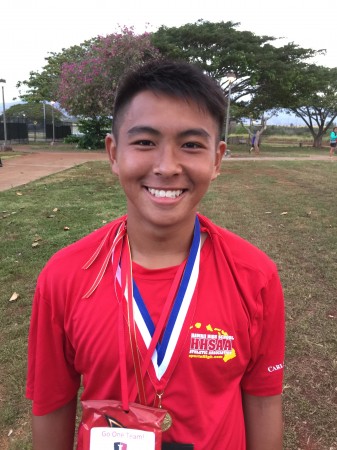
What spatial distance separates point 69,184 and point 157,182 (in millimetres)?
8791

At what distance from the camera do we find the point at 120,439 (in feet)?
3.72

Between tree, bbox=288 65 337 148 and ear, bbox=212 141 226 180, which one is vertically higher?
tree, bbox=288 65 337 148

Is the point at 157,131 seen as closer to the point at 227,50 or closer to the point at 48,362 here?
the point at 48,362

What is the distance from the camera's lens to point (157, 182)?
1.32 meters

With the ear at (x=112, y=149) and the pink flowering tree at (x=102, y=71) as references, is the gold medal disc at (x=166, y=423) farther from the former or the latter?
the pink flowering tree at (x=102, y=71)

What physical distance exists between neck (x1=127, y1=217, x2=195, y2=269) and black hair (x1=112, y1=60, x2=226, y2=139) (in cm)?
38

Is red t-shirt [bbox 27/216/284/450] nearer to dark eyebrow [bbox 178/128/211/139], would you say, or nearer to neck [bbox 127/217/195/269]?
neck [bbox 127/217/195/269]

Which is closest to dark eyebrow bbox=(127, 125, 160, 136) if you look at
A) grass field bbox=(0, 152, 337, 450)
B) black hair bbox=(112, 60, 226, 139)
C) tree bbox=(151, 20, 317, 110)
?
black hair bbox=(112, 60, 226, 139)

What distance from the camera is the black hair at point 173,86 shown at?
1.34 m

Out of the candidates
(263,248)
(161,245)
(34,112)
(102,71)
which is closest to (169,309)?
(161,245)

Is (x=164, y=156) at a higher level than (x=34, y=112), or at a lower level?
lower

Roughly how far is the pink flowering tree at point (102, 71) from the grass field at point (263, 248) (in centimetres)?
1133

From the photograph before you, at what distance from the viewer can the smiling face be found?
130 cm

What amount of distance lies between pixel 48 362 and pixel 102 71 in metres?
21.4
